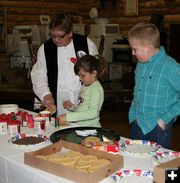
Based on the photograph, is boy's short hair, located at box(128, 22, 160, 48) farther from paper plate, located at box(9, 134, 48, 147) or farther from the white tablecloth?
paper plate, located at box(9, 134, 48, 147)

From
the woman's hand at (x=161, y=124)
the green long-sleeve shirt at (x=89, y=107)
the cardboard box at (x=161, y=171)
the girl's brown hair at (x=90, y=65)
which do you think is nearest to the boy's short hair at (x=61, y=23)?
the girl's brown hair at (x=90, y=65)

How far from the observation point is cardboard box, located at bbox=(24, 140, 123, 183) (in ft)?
5.08

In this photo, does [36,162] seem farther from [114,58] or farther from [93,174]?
[114,58]

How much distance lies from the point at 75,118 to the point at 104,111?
4.43 meters

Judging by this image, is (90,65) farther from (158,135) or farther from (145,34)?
(158,135)

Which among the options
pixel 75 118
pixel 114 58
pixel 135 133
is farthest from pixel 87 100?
pixel 114 58

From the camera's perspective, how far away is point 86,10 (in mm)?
9500

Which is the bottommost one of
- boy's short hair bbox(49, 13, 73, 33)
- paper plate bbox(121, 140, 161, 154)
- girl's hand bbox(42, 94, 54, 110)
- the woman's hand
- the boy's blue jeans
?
the boy's blue jeans

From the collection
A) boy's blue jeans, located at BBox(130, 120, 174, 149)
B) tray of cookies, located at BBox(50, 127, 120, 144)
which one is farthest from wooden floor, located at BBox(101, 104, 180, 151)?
tray of cookies, located at BBox(50, 127, 120, 144)

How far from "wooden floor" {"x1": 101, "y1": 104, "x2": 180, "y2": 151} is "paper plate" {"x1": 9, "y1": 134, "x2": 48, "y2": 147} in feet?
8.99

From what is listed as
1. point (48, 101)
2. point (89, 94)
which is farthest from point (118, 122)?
point (89, 94)

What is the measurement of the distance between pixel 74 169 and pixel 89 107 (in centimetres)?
105

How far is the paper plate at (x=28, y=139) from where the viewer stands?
2084 mm

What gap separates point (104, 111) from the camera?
22.7ft
